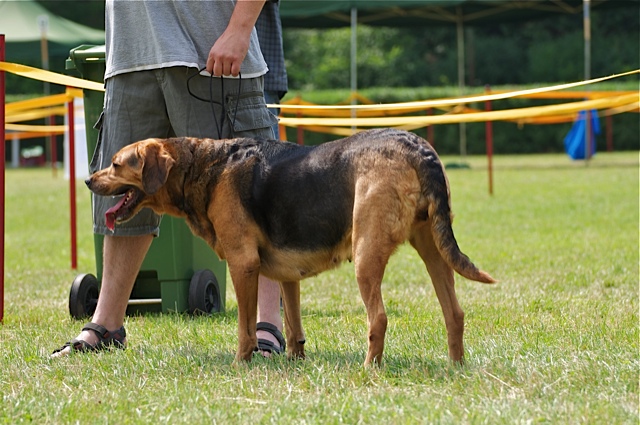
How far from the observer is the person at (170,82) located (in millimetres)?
4242

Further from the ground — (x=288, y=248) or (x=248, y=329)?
(x=288, y=248)

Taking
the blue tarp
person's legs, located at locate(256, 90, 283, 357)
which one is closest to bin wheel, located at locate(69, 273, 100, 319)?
person's legs, located at locate(256, 90, 283, 357)

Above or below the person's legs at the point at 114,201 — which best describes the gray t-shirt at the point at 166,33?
above

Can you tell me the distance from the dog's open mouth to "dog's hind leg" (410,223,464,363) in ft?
3.67

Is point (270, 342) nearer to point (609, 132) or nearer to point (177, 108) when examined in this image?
point (177, 108)

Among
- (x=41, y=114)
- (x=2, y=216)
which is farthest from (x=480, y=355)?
(x=41, y=114)

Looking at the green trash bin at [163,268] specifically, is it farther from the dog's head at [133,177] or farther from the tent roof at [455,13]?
the tent roof at [455,13]

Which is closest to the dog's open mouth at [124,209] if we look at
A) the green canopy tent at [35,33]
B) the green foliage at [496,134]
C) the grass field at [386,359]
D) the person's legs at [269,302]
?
the grass field at [386,359]

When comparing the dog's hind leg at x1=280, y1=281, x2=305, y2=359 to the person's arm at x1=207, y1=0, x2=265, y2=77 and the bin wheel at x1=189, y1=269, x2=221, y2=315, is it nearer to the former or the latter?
the person's arm at x1=207, y1=0, x2=265, y2=77

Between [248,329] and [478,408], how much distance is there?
1202 mm

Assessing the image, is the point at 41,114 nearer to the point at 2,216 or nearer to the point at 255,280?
the point at 2,216

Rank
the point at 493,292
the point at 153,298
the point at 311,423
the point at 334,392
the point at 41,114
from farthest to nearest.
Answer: the point at 41,114 → the point at 493,292 → the point at 153,298 → the point at 334,392 → the point at 311,423

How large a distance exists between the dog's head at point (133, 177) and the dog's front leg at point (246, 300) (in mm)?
449

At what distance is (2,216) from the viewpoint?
5.29m
